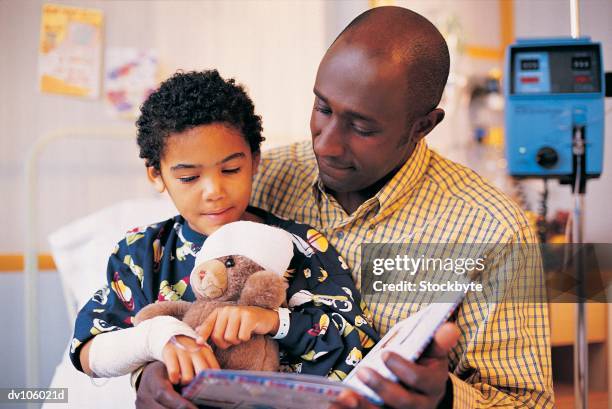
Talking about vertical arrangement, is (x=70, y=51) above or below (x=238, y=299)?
above

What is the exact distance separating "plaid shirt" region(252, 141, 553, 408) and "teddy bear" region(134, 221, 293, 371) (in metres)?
0.28

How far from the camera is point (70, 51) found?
87.0 inches

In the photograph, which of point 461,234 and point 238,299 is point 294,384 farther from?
point 461,234

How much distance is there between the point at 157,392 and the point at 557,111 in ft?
3.97

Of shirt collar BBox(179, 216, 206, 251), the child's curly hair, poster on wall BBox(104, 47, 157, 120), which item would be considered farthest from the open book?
poster on wall BBox(104, 47, 157, 120)

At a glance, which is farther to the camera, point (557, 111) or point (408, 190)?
point (557, 111)

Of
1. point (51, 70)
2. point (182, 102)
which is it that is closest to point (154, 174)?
point (182, 102)

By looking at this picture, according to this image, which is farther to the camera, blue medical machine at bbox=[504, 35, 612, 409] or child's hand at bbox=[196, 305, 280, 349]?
blue medical machine at bbox=[504, 35, 612, 409]

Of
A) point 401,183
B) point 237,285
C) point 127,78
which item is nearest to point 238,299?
point 237,285

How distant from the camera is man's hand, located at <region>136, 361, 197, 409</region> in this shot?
94 centimetres

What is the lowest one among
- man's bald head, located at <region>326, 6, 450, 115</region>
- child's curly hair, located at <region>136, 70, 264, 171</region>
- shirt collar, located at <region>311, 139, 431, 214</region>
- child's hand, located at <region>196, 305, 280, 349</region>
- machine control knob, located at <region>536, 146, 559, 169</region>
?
child's hand, located at <region>196, 305, 280, 349</region>

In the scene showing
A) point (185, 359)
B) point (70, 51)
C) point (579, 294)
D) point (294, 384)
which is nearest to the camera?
point (294, 384)

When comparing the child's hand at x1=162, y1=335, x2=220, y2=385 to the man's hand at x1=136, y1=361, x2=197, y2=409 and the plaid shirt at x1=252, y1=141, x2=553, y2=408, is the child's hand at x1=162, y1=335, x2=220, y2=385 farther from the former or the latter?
the plaid shirt at x1=252, y1=141, x2=553, y2=408

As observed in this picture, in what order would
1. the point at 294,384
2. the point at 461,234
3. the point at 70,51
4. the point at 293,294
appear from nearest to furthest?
the point at 294,384 → the point at 293,294 → the point at 461,234 → the point at 70,51
